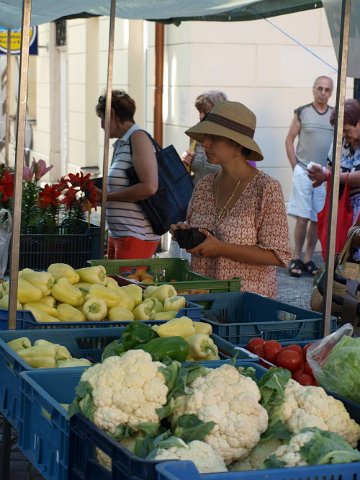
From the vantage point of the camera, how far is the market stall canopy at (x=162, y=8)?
759 cm

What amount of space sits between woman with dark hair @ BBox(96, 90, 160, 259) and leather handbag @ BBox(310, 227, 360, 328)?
5.43 ft

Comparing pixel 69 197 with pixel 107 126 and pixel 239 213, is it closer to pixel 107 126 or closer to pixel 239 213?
pixel 107 126

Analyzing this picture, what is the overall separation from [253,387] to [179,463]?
1.85ft

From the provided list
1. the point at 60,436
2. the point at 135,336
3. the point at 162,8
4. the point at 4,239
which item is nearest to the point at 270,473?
the point at 60,436

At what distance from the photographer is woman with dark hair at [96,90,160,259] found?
6590 millimetres

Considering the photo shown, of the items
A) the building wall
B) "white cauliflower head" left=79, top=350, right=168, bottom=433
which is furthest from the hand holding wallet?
A: the building wall

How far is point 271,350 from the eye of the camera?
3674mm

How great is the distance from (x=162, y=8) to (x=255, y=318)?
3.98 m

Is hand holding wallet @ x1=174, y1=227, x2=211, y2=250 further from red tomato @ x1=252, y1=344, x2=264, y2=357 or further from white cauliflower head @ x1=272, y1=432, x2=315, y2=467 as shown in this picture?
white cauliflower head @ x1=272, y1=432, x2=315, y2=467

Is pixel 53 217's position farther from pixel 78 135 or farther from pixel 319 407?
pixel 78 135

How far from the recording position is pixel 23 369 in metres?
3.22

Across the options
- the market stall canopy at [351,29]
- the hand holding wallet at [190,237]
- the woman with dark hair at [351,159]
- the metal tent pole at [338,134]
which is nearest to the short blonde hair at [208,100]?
the woman with dark hair at [351,159]

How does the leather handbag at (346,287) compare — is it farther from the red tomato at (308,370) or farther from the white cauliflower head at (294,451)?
the white cauliflower head at (294,451)

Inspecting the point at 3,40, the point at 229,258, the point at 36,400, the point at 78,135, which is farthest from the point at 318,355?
the point at 78,135
